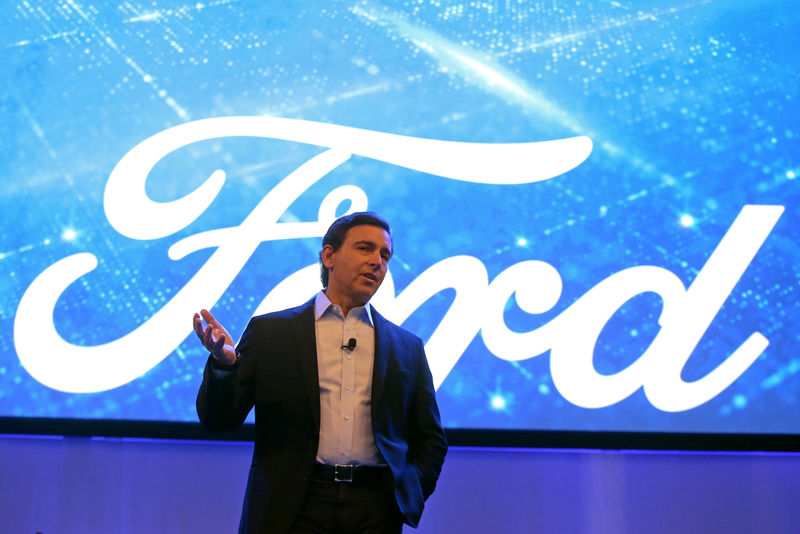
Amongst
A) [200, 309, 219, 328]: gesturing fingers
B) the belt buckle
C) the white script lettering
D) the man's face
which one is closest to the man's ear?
the man's face

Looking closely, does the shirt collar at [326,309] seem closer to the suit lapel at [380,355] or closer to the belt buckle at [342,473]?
the suit lapel at [380,355]

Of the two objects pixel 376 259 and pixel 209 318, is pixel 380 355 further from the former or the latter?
pixel 209 318

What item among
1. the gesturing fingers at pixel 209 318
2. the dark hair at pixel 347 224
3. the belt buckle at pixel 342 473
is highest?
the dark hair at pixel 347 224

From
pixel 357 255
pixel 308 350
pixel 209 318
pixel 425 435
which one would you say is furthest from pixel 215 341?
pixel 425 435

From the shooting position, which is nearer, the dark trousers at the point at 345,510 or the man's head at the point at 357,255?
the dark trousers at the point at 345,510

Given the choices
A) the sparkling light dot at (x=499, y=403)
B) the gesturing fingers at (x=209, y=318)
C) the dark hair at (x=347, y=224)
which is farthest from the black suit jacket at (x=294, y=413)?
the sparkling light dot at (x=499, y=403)

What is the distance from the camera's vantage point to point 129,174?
2988mm

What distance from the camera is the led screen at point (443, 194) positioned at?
109 inches

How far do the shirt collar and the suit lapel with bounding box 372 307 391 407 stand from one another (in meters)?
0.03

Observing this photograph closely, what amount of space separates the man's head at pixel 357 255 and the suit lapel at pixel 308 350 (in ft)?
0.43

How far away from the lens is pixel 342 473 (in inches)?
71.3

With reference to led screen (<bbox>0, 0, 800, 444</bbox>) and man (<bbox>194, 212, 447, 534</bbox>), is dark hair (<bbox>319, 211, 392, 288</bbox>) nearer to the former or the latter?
man (<bbox>194, 212, 447, 534</bbox>)

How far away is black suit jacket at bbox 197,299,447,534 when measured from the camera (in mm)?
1791

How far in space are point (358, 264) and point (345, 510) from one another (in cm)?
69
